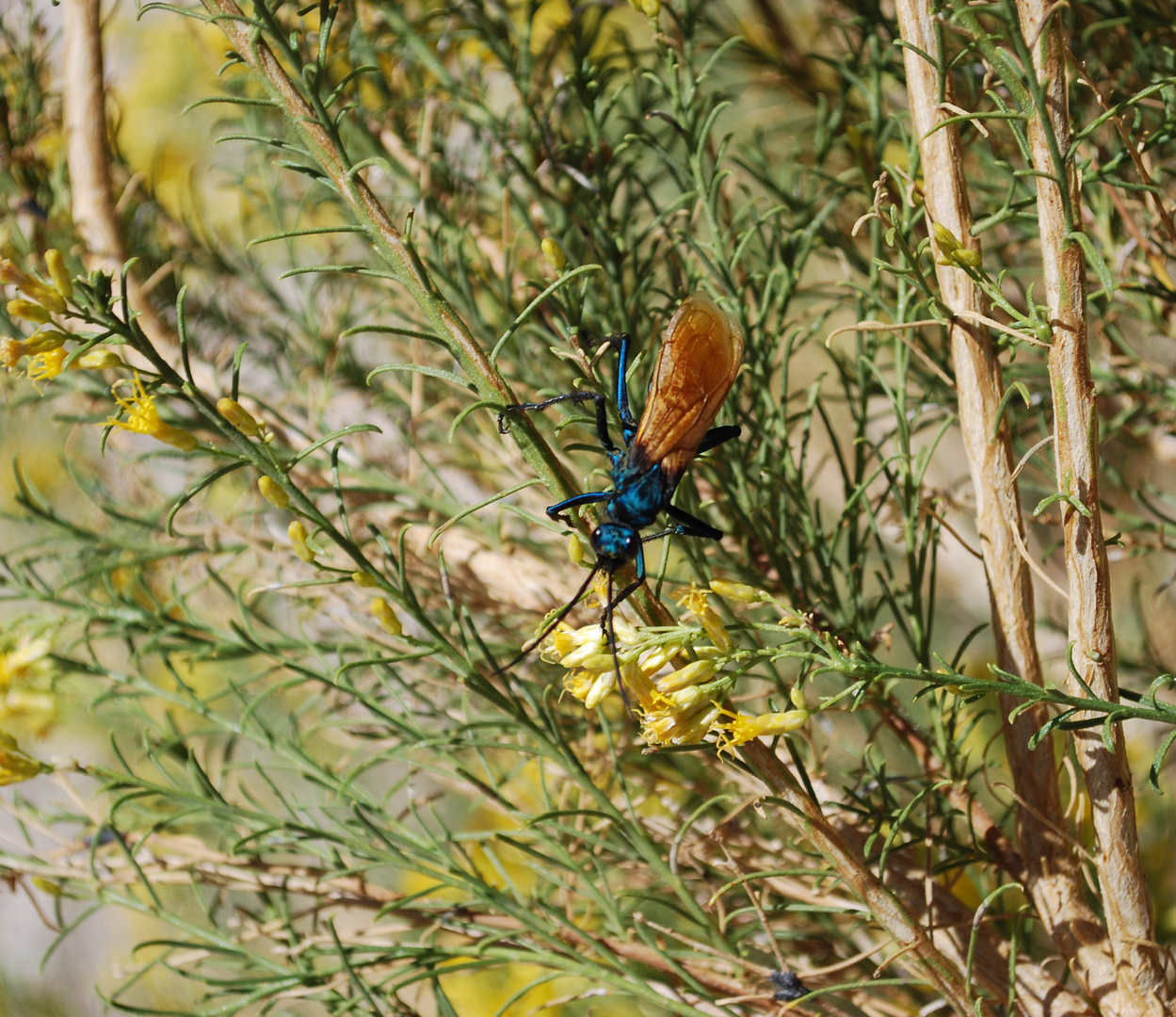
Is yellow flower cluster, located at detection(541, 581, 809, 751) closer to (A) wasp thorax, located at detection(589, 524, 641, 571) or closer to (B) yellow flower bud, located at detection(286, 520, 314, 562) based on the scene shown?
(A) wasp thorax, located at detection(589, 524, 641, 571)

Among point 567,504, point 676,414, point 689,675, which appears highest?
point 676,414

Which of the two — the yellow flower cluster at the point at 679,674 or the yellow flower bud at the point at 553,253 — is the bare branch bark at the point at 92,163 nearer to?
the yellow flower bud at the point at 553,253

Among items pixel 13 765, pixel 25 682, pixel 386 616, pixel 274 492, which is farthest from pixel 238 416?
pixel 25 682

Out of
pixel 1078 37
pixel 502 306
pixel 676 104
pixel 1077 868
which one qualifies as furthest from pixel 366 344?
pixel 1077 868

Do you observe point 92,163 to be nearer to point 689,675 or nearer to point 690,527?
point 690,527

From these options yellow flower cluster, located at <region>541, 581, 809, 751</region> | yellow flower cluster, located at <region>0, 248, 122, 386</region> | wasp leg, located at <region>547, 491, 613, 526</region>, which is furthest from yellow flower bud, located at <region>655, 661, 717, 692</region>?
yellow flower cluster, located at <region>0, 248, 122, 386</region>

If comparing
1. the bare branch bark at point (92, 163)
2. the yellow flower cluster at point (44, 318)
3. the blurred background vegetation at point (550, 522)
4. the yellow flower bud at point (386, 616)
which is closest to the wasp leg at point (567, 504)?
the blurred background vegetation at point (550, 522)
